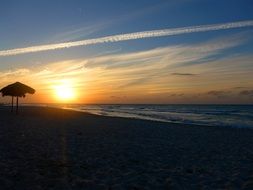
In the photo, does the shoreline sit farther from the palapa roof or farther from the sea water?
the palapa roof

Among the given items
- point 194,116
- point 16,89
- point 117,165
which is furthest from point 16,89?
point 194,116

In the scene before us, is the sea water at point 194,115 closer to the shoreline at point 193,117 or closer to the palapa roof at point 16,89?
the shoreline at point 193,117

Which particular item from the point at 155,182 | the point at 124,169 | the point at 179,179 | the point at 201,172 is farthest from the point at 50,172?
the point at 201,172

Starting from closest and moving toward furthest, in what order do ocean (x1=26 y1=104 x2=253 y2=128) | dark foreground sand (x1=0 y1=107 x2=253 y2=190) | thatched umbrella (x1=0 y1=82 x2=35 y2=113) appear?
1. dark foreground sand (x1=0 y1=107 x2=253 y2=190)
2. thatched umbrella (x1=0 y1=82 x2=35 y2=113)
3. ocean (x1=26 y1=104 x2=253 y2=128)

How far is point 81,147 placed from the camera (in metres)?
12.3

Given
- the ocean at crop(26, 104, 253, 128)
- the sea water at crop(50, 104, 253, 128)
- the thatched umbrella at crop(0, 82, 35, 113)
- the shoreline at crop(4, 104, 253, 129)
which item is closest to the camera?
the thatched umbrella at crop(0, 82, 35, 113)

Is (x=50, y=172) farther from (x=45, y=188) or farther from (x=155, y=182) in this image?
(x=155, y=182)

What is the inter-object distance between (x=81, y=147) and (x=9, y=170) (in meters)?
4.23

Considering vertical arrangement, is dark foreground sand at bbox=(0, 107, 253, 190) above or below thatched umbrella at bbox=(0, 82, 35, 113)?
below

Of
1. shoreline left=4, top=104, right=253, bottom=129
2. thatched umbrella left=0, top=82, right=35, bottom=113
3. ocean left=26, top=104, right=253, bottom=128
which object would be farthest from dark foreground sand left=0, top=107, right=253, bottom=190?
ocean left=26, top=104, right=253, bottom=128

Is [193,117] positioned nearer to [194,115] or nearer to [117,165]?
[194,115]

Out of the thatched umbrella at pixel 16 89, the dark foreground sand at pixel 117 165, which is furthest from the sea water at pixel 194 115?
the dark foreground sand at pixel 117 165

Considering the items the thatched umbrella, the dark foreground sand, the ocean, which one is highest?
the thatched umbrella

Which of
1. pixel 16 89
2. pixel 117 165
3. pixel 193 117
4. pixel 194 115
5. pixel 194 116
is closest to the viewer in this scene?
pixel 117 165
